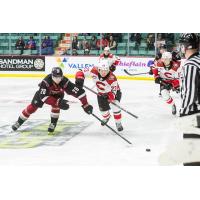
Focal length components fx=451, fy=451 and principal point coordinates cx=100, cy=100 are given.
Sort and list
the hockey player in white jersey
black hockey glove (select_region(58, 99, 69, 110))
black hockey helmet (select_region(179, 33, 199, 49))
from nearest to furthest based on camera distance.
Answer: black hockey helmet (select_region(179, 33, 199, 49)) < black hockey glove (select_region(58, 99, 69, 110)) < the hockey player in white jersey

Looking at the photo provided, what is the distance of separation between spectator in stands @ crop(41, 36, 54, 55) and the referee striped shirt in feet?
40.1

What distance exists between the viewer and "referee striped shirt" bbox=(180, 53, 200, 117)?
235cm

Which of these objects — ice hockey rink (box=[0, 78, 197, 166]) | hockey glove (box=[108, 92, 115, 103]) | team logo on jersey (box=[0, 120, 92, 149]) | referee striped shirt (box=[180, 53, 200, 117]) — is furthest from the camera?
hockey glove (box=[108, 92, 115, 103])

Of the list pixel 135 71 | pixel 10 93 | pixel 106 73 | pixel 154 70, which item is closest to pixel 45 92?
pixel 106 73

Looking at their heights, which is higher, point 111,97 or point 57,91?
point 57,91

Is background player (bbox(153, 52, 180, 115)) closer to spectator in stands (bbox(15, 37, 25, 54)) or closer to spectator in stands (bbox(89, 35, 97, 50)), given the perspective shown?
spectator in stands (bbox(89, 35, 97, 50))

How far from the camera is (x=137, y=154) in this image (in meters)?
4.88

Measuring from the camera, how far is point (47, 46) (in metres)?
14.4

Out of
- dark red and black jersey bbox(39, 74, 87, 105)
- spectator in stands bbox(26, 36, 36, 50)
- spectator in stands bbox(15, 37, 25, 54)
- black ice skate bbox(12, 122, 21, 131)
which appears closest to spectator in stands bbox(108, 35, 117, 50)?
spectator in stands bbox(26, 36, 36, 50)

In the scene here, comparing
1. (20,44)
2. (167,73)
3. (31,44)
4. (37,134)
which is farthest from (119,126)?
(20,44)

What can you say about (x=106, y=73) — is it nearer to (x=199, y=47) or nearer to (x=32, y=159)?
(x=32, y=159)

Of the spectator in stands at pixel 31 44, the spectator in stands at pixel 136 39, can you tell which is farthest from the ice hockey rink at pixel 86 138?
the spectator in stands at pixel 31 44

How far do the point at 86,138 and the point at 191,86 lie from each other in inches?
138

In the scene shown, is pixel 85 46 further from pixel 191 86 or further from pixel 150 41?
pixel 191 86
